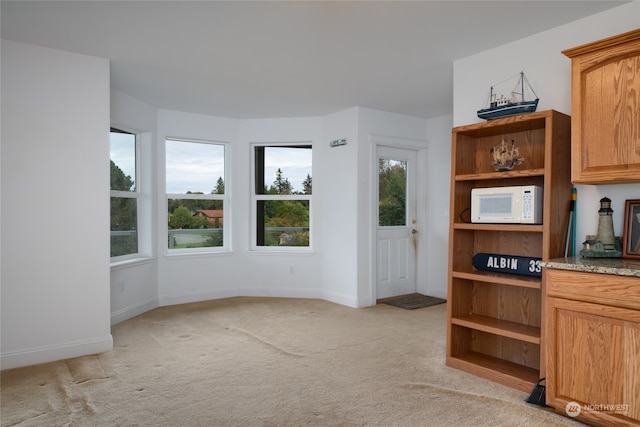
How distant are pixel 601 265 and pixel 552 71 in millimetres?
1488

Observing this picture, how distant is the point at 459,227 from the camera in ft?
10.5

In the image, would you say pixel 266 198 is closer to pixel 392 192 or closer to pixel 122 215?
pixel 392 192

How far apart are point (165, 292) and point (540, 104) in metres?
4.57

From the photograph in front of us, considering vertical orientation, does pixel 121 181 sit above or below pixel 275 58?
below

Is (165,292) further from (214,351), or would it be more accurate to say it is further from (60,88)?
(60,88)

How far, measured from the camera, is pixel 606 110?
2465 millimetres

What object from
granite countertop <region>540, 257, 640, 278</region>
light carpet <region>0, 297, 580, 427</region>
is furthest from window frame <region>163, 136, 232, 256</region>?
granite countertop <region>540, 257, 640, 278</region>

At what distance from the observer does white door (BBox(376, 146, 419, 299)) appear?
18.6ft

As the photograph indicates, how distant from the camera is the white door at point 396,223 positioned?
18.6 feet

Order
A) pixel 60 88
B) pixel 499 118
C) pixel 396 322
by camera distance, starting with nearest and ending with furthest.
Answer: pixel 499 118, pixel 60 88, pixel 396 322

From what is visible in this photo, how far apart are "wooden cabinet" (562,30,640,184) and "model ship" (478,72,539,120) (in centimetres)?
35

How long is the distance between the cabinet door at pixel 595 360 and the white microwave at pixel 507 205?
0.64 metres

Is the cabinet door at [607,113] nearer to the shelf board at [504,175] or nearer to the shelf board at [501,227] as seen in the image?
the shelf board at [504,175]

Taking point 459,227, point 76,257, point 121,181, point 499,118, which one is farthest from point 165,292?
point 499,118
